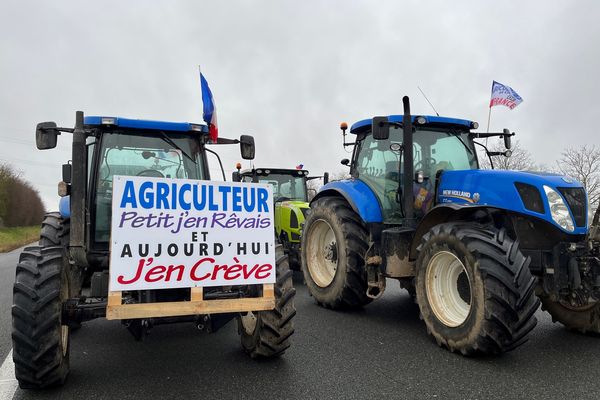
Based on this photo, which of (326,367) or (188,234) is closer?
(188,234)

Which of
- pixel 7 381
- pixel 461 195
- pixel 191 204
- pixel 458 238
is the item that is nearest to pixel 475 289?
pixel 458 238

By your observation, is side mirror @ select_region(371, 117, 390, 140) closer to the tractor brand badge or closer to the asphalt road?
the tractor brand badge

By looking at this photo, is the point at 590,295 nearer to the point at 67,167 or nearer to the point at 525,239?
the point at 525,239

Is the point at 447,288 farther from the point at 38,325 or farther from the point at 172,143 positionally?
the point at 38,325

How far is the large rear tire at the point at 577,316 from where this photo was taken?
4305 mm

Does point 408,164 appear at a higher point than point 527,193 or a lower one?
higher

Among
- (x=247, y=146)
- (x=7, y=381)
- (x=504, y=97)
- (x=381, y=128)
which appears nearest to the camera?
(x=7, y=381)

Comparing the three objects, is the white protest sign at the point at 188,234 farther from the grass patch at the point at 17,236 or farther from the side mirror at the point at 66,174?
the grass patch at the point at 17,236

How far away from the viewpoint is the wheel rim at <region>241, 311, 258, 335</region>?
12.6 feet

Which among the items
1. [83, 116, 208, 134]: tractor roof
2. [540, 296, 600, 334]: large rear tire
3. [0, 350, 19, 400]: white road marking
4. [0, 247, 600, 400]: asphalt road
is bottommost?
[0, 247, 600, 400]: asphalt road

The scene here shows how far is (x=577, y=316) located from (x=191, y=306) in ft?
12.5

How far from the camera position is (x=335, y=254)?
242 inches

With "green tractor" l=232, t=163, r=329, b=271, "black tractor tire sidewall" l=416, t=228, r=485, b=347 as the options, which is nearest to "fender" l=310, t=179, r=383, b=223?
"black tractor tire sidewall" l=416, t=228, r=485, b=347

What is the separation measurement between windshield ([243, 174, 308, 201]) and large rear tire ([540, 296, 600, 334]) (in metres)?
6.07
